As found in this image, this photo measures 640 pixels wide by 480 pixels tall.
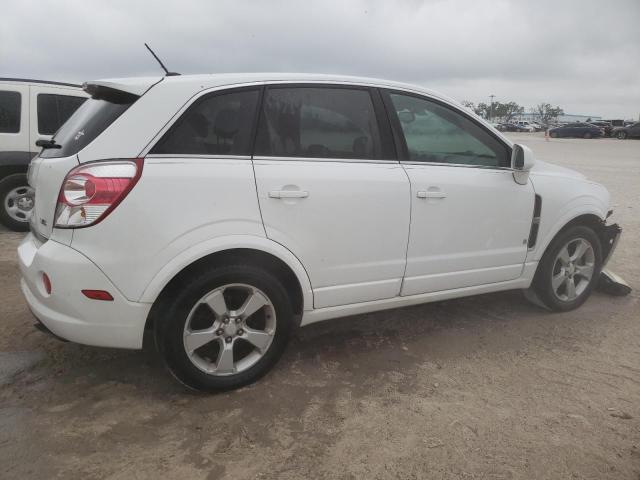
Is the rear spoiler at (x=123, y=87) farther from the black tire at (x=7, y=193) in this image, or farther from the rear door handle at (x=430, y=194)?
the black tire at (x=7, y=193)

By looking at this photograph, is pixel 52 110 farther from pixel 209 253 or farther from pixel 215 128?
pixel 209 253

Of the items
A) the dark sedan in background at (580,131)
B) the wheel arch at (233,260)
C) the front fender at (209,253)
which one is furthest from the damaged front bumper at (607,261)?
the dark sedan in background at (580,131)

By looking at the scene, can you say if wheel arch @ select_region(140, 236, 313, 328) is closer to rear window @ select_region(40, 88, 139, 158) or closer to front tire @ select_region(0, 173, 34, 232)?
rear window @ select_region(40, 88, 139, 158)

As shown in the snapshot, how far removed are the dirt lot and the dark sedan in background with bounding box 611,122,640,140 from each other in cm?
4115

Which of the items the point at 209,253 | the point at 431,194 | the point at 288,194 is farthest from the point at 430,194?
the point at 209,253

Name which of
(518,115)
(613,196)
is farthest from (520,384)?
(518,115)

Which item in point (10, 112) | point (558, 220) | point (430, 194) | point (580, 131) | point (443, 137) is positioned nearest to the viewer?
point (430, 194)

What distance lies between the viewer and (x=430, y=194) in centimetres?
316

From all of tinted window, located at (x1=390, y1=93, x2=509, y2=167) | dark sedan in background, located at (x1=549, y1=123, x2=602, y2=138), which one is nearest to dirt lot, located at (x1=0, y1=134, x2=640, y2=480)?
tinted window, located at (x1=390, y1=93, x2=509, y2=167)

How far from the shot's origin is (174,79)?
8.64 ft

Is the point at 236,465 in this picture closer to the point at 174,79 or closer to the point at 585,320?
the point at 174,79

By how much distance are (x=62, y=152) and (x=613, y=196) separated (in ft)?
32.1

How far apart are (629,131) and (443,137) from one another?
42423 mm

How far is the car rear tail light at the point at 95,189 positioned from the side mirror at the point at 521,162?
243 cm
